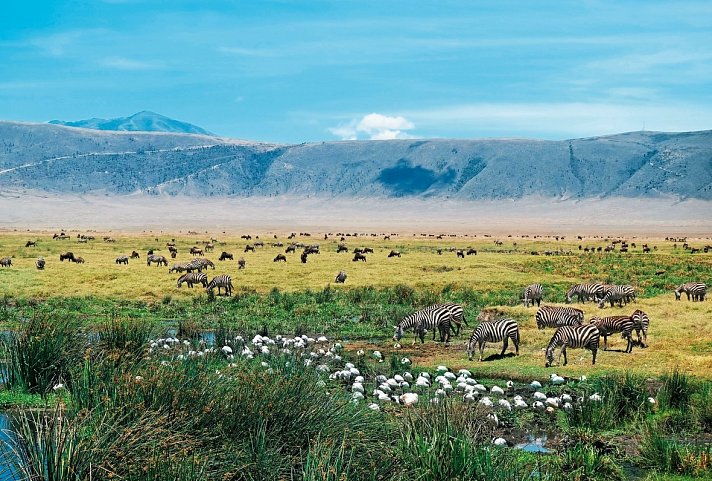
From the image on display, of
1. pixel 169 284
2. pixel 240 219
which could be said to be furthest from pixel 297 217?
pixel 169 284

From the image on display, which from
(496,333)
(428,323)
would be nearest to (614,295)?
(428,323)

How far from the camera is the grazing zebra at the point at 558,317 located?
76.7 feet

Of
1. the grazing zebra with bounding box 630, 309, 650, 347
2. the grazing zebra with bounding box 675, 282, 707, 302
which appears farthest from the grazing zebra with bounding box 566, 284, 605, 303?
the grazing zebra with bounding box 630, 309, 650, 347

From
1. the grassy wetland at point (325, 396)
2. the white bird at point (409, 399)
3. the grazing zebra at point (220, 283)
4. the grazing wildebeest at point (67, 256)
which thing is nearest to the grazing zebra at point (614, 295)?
the grassy wetland at point (325, 396)

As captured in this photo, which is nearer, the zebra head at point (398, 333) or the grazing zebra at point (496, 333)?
the grazing zebra at point (496, 333)

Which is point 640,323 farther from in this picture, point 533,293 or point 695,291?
point 695,291

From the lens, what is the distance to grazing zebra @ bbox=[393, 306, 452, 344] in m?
23.0

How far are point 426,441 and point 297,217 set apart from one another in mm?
181501

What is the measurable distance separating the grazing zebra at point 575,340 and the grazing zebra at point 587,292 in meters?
12.0

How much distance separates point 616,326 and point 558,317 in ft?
10.2

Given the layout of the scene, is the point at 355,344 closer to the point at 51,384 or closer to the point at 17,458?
the point at 51,384

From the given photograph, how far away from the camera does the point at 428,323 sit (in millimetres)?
23078

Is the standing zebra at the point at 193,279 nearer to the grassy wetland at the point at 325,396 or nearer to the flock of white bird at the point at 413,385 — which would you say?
the grassy wetland at the point at 325,396

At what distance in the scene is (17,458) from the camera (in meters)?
7.84
